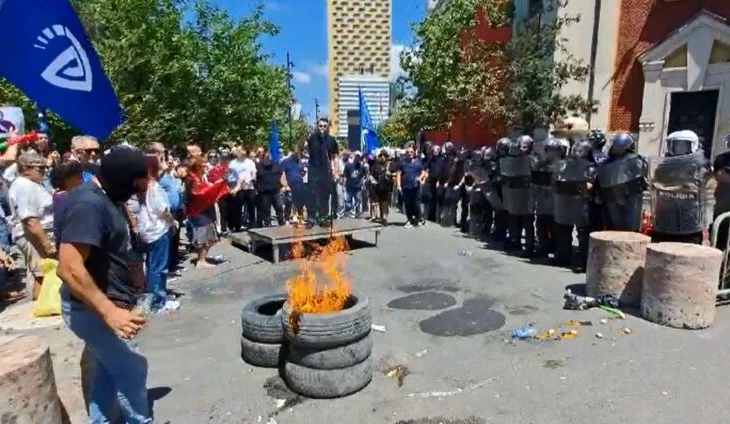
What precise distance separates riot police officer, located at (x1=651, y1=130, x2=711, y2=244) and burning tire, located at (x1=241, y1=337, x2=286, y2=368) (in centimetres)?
479

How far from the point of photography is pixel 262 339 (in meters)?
4.33

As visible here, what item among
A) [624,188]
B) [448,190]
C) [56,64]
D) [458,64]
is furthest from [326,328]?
[458,64]

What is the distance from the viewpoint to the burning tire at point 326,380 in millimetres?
3814

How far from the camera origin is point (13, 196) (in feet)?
17.8

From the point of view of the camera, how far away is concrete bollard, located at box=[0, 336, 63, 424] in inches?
88.9

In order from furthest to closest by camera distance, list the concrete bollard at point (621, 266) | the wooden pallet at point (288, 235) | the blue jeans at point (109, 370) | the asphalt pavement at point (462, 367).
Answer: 1. the wooden pallet at point (288, 235)
2. the concrete bollard at point (621, 266)
3. the asphalt pavement at point (462, 367)
4. the blue jeans at point (109, 370)

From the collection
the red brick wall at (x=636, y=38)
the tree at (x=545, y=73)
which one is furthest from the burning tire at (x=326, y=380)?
the red brick wall at (x=636, y=38)

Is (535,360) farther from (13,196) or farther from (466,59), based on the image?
(466,59)

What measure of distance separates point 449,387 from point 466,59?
580 inches

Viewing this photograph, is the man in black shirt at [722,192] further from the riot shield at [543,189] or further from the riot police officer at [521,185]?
the riot police officer at [521,185]

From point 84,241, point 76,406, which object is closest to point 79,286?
point 84,241

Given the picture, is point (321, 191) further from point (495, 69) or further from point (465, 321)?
point (495, 69)

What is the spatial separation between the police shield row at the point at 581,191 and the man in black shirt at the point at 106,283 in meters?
5.77

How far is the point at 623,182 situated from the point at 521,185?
2034mm
